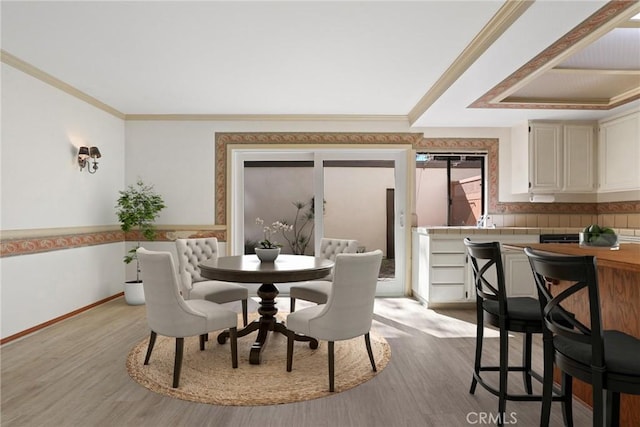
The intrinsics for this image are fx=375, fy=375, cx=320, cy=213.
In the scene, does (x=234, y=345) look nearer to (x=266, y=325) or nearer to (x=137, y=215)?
(x=266, y=325)

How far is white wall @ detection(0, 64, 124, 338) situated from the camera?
3430mm

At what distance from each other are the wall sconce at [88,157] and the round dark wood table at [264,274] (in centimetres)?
228

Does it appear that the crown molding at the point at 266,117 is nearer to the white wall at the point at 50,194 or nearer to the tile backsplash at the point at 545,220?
the white wall at the point at 50,194

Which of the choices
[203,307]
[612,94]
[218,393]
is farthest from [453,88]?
[218,393]

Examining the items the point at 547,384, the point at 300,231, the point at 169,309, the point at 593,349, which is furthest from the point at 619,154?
the point at 169,309

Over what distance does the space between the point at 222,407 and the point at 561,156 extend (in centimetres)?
491

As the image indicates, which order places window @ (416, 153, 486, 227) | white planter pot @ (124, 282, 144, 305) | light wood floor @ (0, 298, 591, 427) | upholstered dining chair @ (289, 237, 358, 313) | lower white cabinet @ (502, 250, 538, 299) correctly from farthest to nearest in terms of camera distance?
1. window @ (416, 153, 486, 227)
2. white planter pot @ (124, 282, 144, 305)
3. lower white cabinet @ (502, 250, 538, 299)
4. upholstered dining chair @ (289, 237, 358, 313)
5. light wood floor @ (0, 298, 591, 427)

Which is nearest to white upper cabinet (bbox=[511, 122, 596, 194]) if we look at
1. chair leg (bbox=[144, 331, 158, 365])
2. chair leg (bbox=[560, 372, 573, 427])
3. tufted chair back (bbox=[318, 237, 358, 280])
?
tufted chair back (bbox=[318, 237, 358, 280])

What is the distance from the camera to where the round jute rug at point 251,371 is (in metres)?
2.39

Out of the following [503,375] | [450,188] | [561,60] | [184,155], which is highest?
[561,60]

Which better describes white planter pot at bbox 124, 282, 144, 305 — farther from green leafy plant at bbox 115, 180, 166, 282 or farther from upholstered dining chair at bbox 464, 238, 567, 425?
upholstered dining chair at bbox 464, 238, 567, 425

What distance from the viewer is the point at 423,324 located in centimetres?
398

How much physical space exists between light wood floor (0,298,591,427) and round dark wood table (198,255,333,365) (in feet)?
2.44

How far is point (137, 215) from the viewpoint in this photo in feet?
15.6
